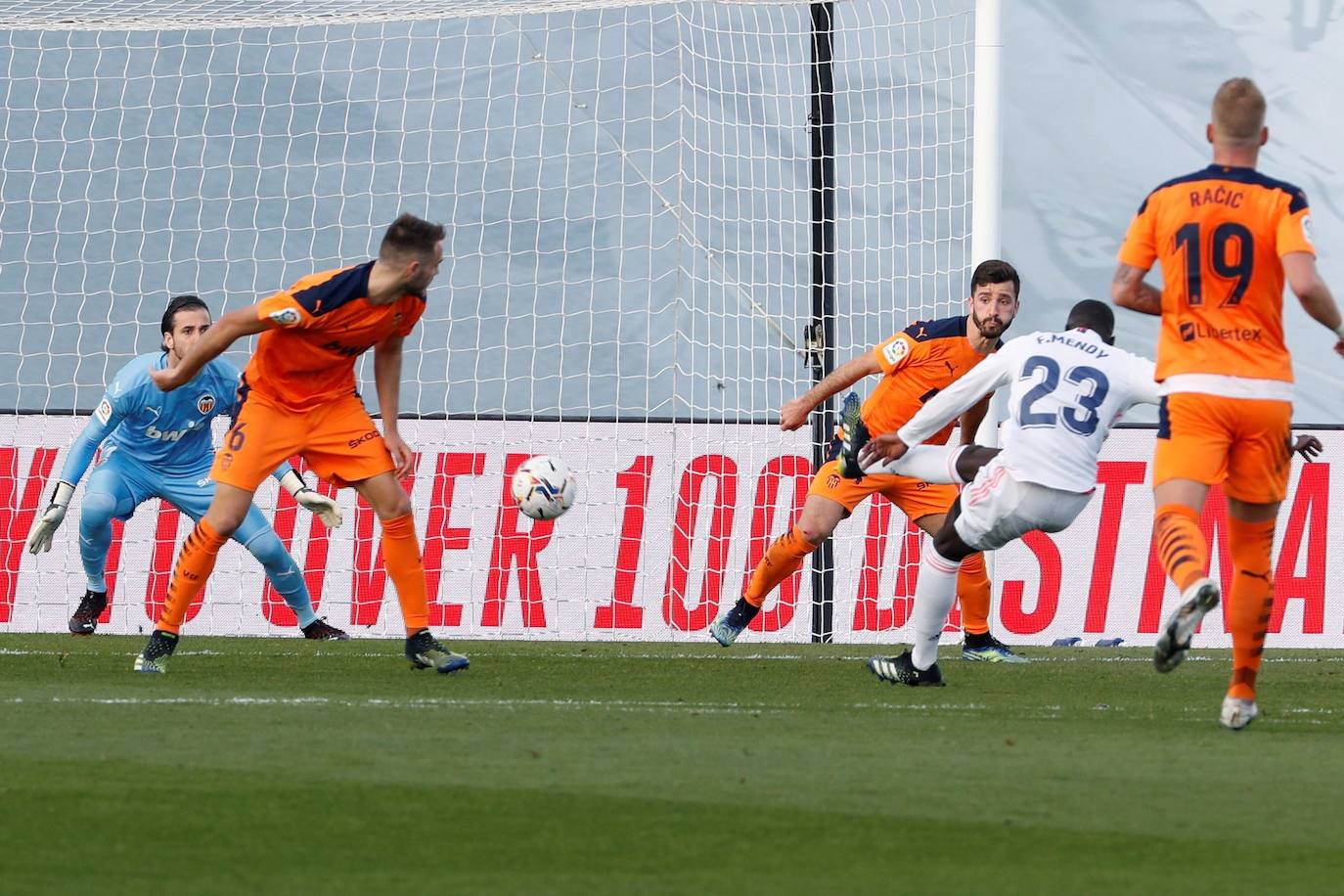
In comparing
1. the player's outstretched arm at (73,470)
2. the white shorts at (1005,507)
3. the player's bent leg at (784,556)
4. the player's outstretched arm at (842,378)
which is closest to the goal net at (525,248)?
the player's outstretched arm at (73,470)

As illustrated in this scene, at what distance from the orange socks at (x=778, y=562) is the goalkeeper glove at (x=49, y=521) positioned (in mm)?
3739

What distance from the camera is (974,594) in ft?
34.4

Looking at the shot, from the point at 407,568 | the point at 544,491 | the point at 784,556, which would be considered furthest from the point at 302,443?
the point at 784,556

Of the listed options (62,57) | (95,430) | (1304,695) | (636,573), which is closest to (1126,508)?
(636,573)

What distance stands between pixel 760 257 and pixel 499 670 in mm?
6212

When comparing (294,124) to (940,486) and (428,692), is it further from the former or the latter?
(428,692)

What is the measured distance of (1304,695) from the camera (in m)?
8.31

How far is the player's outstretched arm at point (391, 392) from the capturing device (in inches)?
339

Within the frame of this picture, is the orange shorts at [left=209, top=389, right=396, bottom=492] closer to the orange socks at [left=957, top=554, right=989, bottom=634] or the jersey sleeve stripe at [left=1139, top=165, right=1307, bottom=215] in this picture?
the orange socks at [left=957, top=554, right=989, bottom=634]

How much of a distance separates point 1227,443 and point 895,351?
3757 mm

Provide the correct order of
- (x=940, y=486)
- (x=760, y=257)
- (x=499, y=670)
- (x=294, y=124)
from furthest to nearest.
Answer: (x=294, y=124) → (x=760, y=257) → (x=940, y=486) → (x=499, y=670)

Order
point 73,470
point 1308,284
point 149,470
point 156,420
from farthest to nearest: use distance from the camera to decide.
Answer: point 149,470, point 156,420, point 73,470, point 1308,284

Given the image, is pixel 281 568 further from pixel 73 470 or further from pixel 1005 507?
pixel 1005 507

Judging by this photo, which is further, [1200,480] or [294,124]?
[294,124]
